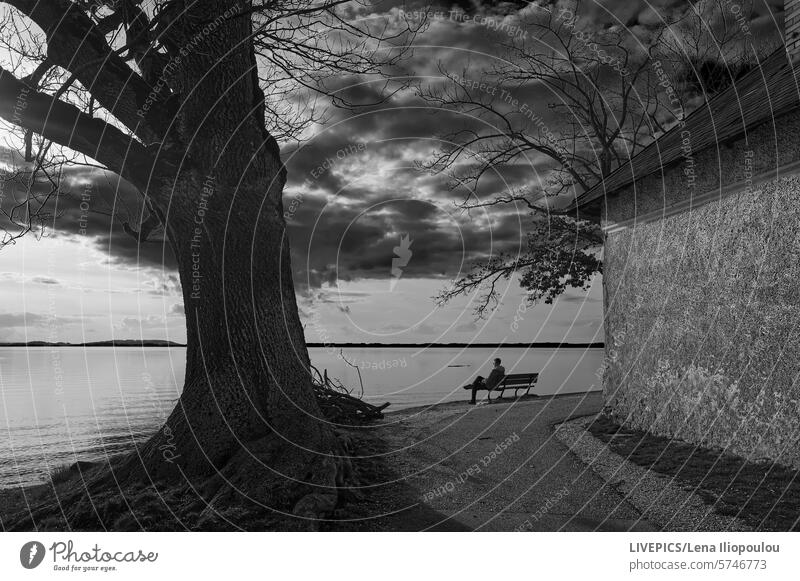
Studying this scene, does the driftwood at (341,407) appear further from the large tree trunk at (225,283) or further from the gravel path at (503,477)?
the large tree trunk at (225,283)

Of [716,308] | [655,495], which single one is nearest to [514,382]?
[716,308]

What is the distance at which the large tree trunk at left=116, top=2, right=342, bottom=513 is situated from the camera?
672 centimetres

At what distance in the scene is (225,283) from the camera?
22.5 feet

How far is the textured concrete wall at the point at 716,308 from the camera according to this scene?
7273 mm

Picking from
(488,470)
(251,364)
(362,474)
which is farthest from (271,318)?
(488,470)

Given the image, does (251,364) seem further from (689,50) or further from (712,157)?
(689,50)

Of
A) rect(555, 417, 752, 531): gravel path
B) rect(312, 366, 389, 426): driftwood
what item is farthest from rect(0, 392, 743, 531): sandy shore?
rect(312, 366, 389, 426): driftwood

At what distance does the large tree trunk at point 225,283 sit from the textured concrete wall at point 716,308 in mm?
5237

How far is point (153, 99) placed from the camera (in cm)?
691

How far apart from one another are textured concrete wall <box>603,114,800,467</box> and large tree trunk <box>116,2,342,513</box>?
5237 millimetres

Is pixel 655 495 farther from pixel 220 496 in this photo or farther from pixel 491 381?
pixel 491 381

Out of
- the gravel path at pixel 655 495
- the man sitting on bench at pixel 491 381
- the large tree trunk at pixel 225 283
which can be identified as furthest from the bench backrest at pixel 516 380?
the large tree trunk at pixel 225 283

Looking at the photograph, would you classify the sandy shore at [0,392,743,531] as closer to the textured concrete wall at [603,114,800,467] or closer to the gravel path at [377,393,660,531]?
the gravel path at [377,393,660,531]

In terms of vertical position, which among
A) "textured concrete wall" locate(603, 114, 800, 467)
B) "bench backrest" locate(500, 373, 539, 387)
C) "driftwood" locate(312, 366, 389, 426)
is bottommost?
"bench backrest" locate(500, 373, 539, 387)
